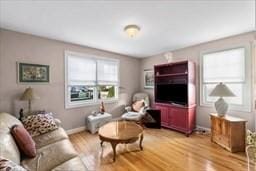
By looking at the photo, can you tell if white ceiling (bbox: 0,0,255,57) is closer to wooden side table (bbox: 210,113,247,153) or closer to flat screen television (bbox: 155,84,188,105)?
flat screen television (bbox: 155,84,188,105)

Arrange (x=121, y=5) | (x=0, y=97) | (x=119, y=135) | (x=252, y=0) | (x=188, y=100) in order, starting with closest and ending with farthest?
(x=252, y=0) < (x=121, y=5) < (x=119, y=135) < (x=0, y=97) < (x=188, y=100)

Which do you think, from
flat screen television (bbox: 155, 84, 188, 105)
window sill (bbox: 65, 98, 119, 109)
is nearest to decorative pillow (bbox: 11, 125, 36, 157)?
window sill (bbox: 65, 98, 119, 109)

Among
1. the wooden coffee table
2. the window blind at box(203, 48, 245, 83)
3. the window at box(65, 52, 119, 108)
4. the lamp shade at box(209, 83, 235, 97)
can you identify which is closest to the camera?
the wooden coffee table

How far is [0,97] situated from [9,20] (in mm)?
1445

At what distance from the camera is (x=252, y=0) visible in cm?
211

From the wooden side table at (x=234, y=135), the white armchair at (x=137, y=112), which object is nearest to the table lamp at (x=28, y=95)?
the white armchair at (x=137, y=112)

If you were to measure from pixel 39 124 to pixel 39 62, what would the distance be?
1.49m

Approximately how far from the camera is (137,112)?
4684mm

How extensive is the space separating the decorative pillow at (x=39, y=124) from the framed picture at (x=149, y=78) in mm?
3360

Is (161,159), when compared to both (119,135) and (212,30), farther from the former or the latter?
(212,30)

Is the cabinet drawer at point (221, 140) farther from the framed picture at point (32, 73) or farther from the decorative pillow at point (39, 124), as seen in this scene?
the framed picture at point (32, 73)

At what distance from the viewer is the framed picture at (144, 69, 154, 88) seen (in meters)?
5.34

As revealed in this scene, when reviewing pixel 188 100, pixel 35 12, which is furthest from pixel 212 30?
pixel 35 12

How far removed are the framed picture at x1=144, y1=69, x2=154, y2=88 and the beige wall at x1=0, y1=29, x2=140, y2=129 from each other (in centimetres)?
155
